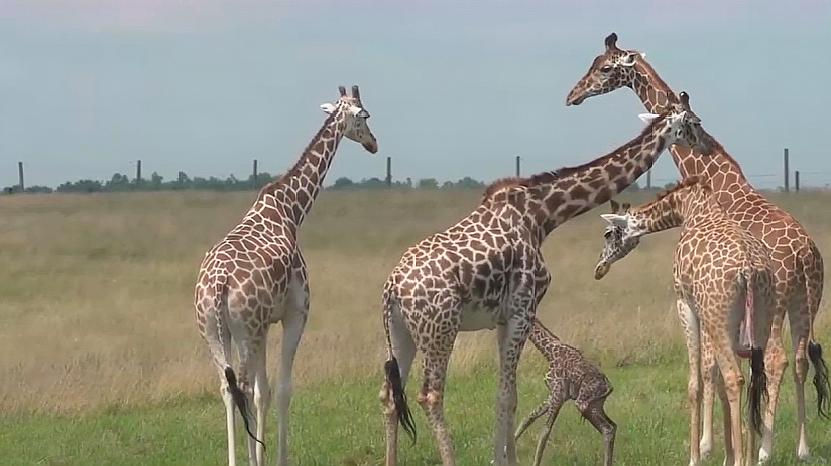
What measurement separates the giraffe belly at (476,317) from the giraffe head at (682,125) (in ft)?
6.96

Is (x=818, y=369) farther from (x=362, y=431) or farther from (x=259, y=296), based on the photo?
(x=259, y=296)

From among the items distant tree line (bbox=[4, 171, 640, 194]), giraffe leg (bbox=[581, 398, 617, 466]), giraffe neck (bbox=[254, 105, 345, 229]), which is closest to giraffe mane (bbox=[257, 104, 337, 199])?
giraffe neck (bbox=[254, 105, 345, 229])

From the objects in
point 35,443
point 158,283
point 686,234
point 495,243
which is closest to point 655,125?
point 686,234

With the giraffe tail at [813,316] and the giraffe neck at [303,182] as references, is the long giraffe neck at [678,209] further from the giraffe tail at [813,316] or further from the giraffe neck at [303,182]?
the giraffe neck at [303,182]

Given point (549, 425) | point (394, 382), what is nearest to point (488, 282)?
point (394, 382)

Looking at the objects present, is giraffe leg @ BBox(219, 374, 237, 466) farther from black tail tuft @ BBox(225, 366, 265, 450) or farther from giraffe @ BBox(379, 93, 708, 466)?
giraffe @ BBox(379, 93, 708, 466)

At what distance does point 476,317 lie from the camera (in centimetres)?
761

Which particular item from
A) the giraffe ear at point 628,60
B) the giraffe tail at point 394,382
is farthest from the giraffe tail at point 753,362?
the giraffe ear at point 628,60

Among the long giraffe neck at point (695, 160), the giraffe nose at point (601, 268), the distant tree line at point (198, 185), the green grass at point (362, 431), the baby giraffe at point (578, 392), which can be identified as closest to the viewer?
the baby giraffe at point (578, 392)

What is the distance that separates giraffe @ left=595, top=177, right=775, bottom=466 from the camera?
761 cm

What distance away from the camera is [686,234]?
8500 millimetres

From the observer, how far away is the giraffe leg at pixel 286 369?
8.48 meters

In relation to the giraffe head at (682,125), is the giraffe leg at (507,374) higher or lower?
lower

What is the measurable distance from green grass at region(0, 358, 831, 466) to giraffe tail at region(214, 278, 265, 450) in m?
1.51
